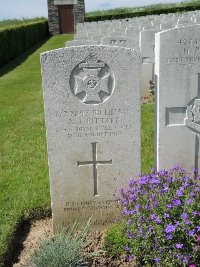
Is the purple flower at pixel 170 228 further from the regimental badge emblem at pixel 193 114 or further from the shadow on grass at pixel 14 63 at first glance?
the shadow on grass at pixel 14 63

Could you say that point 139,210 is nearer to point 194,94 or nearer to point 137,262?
point 137,262

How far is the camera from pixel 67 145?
12.4ft

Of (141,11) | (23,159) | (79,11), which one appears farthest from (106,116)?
(141,11)

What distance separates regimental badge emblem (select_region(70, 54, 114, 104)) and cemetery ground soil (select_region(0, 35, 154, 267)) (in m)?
1.57

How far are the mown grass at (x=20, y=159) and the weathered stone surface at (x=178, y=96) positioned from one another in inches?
62.9

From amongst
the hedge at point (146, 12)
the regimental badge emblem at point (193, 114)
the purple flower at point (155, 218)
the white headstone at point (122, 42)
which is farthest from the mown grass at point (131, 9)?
the purple flower at point (155, 218)

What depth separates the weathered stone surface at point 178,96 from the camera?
391 cm

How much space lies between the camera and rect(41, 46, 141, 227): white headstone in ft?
11.5

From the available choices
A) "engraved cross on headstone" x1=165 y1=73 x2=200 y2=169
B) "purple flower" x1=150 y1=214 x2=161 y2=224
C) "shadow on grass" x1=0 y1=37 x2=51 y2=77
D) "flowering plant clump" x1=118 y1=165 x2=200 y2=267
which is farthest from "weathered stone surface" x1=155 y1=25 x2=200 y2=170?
"shadow on grass" x1=0 y1=37 x2=51 y2=77

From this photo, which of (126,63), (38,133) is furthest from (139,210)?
(38,133)

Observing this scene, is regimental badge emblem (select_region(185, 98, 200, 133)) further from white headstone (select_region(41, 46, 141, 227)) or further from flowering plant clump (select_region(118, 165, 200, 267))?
flowering plant clump (select_region(118, 165, 200, 267))

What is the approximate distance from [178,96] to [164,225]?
1611mm

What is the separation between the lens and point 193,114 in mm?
4160

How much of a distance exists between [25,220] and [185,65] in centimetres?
245
